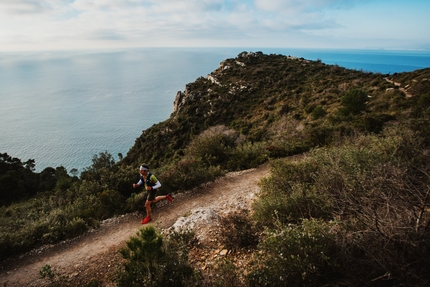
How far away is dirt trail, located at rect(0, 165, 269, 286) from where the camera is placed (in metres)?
5.02

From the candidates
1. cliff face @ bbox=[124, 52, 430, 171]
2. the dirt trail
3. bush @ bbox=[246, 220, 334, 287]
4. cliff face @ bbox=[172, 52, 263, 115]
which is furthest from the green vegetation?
cliff face @ bbox=[172, 52, 263, 115]

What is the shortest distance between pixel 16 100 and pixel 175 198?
20785 centimetres

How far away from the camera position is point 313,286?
10.1 feet

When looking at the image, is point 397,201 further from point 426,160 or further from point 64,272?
point 64,272

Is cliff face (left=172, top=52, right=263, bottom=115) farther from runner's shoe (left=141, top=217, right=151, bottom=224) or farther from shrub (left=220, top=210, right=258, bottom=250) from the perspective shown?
shrub (left=220, top=210, right=258, bottom=250)

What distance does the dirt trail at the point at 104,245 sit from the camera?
502 centimetres

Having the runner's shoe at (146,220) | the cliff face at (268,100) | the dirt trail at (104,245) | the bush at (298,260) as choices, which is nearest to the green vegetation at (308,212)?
the bush at (298,260)

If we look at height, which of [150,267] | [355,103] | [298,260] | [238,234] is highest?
[355,103]

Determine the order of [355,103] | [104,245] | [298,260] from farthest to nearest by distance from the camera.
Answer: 1. [355,103]
2. [104,245]
3. [298,260]

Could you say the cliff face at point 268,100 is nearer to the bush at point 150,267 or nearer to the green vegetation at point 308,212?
the green vegetation at point 308,212

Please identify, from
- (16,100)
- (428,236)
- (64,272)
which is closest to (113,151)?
(64,272)

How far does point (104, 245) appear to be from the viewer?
19.7 ft

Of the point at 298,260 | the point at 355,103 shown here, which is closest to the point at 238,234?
the point at 298,260

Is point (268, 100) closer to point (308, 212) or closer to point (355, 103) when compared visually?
point (355, 103)
